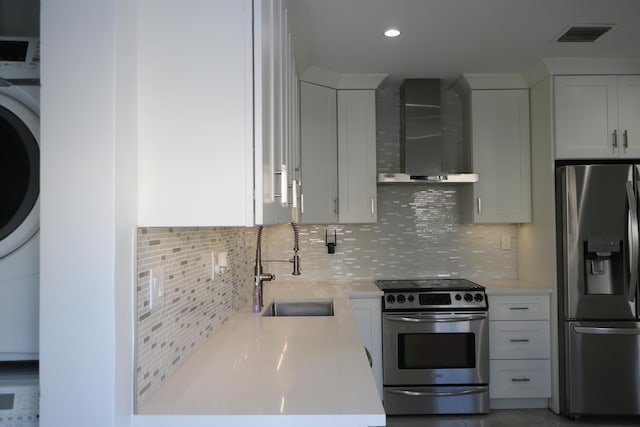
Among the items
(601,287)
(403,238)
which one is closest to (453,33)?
(403,238)

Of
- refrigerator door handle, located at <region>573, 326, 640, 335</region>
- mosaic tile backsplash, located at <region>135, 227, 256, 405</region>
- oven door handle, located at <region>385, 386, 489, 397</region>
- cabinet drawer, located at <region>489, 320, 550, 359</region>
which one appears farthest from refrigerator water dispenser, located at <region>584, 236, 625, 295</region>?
mosaic tile backsplash, located at <region>135, 227, 256, 405</region>

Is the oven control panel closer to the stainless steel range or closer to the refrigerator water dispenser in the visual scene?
the stainless steel range

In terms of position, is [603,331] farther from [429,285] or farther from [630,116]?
[630,116]

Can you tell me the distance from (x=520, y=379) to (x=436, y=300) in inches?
34.0

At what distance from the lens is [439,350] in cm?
316

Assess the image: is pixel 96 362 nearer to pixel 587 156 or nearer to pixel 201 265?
pixel 201 265

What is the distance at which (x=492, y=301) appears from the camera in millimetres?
3254

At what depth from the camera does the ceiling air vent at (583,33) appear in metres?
2.59

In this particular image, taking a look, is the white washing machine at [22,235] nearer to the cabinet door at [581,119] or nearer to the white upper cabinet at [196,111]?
the white upper cabinet at [196,111]

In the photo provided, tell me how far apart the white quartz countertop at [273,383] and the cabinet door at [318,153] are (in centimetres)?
134

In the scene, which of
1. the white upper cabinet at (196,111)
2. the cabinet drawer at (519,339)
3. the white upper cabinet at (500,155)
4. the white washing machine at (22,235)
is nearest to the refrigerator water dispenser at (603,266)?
the cabinet drawer at (519,339)

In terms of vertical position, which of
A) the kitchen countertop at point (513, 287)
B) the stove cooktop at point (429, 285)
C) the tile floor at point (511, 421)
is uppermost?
the stove cooktop at point (429, 285)

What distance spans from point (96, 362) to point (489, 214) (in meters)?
3.11

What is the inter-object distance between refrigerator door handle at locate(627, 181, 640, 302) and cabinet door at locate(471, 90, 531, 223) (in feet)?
2.24
